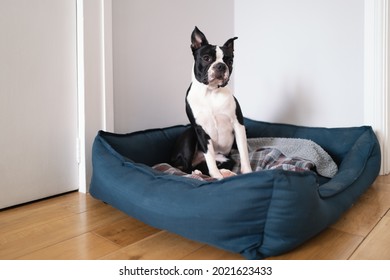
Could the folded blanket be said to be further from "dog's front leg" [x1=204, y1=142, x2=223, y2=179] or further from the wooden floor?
the wooden floor

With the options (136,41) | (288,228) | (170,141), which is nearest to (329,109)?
(170,141)

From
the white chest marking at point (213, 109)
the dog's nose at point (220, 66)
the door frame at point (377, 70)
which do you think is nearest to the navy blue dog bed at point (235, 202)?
the white chest marking at point (213, 109)

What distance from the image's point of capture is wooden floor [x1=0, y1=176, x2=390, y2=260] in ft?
3.42

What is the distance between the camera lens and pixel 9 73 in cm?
150

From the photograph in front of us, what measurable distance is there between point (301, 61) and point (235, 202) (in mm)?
1714

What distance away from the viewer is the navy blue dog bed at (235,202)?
0.95 m

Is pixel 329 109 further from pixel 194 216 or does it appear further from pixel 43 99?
pixel 43 99

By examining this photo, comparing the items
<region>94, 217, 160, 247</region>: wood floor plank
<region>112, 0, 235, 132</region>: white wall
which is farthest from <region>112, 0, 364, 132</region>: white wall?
<region>94, 217, 160, 247</region>: wood floor plank

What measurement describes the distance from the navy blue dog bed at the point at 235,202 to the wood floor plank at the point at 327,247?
4 cm

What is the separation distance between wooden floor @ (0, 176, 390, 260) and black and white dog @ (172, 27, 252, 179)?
498mm

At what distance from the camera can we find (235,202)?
0.97 m

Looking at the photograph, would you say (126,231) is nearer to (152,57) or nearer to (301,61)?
(152,57)

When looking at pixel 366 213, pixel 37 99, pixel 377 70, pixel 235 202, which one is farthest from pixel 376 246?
pixel 37 99
